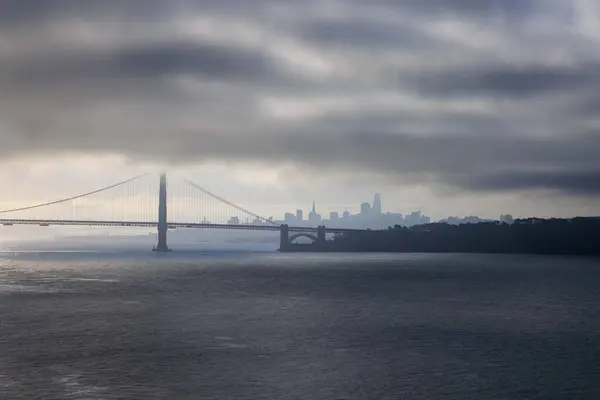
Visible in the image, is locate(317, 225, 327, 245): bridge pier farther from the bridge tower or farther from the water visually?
the water

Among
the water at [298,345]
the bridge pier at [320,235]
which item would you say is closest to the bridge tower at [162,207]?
the bridge pier at [320,235]

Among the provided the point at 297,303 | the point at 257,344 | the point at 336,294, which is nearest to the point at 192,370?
the point at 257,344

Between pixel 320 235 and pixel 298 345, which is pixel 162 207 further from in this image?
pixel 298 345

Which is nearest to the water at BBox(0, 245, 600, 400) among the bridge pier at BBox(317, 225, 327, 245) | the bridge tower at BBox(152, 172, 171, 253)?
the bridge tower at BBox(152, 172, 171, 253)

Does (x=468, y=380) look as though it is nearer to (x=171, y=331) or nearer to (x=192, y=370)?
(x=192, y=370)

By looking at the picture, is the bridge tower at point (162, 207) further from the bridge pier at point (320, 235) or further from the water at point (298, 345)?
the water at point (298, 345)

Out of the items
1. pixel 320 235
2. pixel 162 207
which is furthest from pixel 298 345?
pixel 320 235

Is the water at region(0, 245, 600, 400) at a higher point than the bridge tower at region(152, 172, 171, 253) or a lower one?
lower

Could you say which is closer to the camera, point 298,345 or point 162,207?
point 298,345
